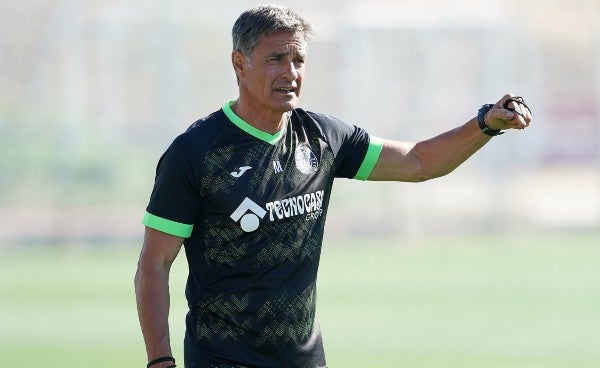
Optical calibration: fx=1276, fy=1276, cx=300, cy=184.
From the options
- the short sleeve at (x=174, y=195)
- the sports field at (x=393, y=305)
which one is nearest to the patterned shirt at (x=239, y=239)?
the short sleeve at (x=174, y=195)

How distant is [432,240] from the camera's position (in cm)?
2131

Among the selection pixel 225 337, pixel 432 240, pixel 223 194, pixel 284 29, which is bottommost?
pixel 225 337

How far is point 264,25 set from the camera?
486 centimetres

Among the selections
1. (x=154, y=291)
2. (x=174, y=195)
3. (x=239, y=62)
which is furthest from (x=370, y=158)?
(x=154, y=291)

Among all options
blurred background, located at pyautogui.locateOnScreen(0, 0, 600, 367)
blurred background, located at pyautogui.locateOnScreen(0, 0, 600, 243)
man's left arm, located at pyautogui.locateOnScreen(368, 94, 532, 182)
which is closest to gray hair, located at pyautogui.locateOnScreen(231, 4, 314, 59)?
man's left arm, located at pyautogui.locateOnScreen(368, 94, 532, 182)

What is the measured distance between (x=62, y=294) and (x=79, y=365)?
493 cm

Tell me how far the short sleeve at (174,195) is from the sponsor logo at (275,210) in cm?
19

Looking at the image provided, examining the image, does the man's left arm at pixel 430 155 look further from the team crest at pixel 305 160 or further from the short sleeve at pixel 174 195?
the short sleeve at pixel 174 195

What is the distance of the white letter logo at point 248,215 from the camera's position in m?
4.83

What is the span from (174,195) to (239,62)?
62cm

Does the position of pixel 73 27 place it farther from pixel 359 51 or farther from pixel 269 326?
pixel 269 326

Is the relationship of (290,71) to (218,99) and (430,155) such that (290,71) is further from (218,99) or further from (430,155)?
(218,99)

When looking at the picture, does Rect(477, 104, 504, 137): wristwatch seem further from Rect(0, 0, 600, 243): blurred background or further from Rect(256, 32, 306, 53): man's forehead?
Rect(0, 0, 600, 243): blurred background

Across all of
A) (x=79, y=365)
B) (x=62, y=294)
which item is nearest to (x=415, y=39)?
(x=62, y=294)
